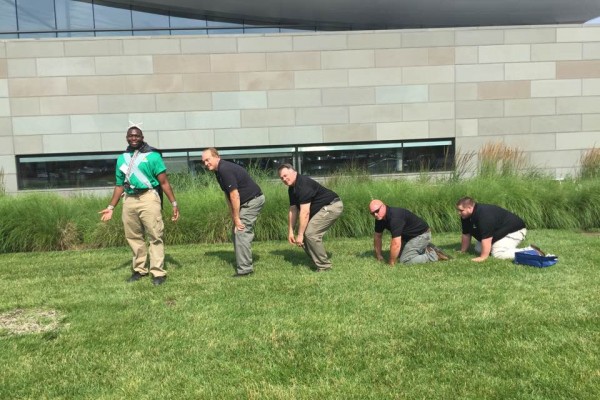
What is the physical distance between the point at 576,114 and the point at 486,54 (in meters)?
3.31

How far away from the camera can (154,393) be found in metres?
3.04

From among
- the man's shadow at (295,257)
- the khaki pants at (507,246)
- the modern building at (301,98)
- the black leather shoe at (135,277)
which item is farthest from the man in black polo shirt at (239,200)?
the modern building at (301,98)

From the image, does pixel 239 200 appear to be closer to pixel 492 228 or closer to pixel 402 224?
pixel 402 224

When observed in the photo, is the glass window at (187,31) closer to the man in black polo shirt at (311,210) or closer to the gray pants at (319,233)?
the man in black polo shirt at (311,210)

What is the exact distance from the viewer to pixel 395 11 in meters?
16.4

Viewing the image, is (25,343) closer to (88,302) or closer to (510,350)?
(88,302)

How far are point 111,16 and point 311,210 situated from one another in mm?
12446

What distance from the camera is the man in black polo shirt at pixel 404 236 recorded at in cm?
642

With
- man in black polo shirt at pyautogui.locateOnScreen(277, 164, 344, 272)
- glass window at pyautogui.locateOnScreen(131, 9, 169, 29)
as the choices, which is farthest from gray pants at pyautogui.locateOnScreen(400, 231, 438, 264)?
glass window at pyautogui.locateOnScreen(131, 9, 169, 29)

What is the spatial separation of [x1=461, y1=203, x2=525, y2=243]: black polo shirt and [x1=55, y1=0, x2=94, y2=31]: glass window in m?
13.5

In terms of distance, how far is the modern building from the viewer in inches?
528

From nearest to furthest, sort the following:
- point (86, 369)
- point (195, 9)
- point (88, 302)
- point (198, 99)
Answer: point (86, 369) < point (88, 302) < point (198, 99) < point (195, 9)

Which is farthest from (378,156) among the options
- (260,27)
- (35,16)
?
(35,16)

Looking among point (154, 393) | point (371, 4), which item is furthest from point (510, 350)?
point (371, 4)
